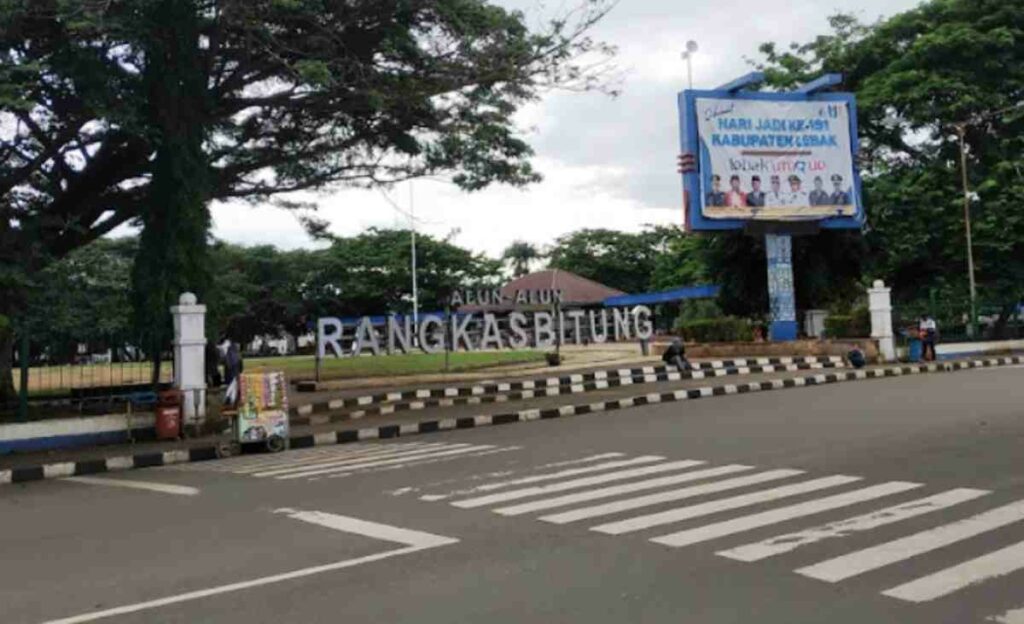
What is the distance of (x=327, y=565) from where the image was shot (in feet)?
18.2

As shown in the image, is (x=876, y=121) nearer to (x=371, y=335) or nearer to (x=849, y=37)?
(x=849, y=37)

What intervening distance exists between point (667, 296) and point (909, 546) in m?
43.0

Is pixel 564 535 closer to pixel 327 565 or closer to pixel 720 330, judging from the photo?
pixel 327 565

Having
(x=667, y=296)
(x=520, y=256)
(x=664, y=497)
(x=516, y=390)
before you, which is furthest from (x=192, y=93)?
(x=520, y=256)

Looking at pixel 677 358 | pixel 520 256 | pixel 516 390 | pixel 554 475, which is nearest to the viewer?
pixel 554 475

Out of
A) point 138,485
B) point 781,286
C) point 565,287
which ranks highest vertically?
point 565,287

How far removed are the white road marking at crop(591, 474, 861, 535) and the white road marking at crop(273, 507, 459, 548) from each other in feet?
3.85

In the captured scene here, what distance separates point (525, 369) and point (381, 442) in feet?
41.9

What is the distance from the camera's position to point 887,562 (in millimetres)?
5207

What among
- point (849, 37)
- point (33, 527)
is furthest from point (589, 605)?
point (849, 37)

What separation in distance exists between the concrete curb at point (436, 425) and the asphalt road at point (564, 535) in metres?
0.72

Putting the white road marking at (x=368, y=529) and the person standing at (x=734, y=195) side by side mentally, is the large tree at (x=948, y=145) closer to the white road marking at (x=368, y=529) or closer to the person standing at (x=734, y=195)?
the person standing at (x=734, y=195)

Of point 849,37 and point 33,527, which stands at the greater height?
point 849,37

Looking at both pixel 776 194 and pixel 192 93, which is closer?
pixel 192 93
